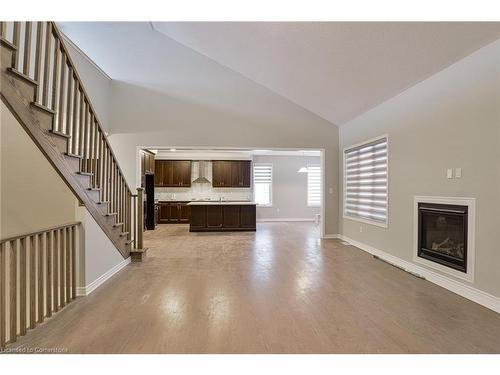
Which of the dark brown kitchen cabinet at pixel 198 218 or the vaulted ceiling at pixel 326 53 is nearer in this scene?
the vaulted ceiling at pixel 326 53

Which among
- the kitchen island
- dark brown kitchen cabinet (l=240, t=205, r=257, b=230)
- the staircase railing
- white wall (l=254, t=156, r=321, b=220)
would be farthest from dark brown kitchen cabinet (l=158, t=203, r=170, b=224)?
the staircase railing

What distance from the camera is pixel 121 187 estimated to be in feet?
14.2

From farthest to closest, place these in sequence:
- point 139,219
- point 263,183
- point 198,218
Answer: point 263,183, point 198,218, point 139,219

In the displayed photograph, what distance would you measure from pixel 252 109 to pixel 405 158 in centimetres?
362

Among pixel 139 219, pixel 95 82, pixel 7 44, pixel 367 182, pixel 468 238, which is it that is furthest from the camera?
pixel 95 82

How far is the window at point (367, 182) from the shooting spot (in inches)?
195

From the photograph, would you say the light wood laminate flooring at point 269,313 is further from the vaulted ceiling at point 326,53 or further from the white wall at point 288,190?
the white wall at point 288,190

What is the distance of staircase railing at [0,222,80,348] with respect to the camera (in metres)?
2.19

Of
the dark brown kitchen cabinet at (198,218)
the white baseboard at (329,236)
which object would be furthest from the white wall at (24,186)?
the white baseboard at (329,236)

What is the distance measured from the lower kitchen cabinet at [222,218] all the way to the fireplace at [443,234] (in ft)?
15.6

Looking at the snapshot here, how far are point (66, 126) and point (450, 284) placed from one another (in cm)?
471

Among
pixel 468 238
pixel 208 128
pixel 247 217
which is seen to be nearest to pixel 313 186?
pixel 247 217

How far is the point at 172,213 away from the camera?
376 inches

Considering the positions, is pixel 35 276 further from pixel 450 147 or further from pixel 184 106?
pixel 184 106
